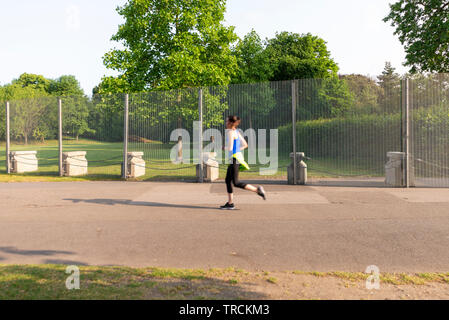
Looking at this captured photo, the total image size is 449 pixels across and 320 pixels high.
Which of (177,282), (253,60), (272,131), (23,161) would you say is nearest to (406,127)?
(272,131)

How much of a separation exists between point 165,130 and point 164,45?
11523 millimetres

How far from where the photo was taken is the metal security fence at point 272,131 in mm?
12688

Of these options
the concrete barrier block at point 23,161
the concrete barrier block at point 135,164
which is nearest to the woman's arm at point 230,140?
the concrete barrier block at point 135,164

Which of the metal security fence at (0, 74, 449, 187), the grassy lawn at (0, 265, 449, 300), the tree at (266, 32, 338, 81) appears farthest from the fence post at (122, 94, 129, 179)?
the tree at (266, 32, 338, 81)

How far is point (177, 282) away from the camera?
4.03 m

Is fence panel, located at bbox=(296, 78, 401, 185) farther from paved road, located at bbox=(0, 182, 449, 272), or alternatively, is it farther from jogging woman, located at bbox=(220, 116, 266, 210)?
jogging woman, located at bbox=(220, 116, 266, 210)

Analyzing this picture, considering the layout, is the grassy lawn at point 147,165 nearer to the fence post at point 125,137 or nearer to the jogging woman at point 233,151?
the fence post at point 125,137

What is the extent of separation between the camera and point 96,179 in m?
15.2

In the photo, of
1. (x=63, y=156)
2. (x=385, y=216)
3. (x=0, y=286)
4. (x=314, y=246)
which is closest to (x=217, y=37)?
(x=63, y=156)

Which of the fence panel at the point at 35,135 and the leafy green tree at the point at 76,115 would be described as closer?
the leafy green tree at the point at 76,115

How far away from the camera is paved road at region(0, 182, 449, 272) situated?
506 centimetres

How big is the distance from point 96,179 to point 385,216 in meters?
11.0

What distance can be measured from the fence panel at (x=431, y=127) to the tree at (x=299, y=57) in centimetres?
3572
